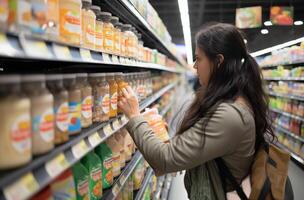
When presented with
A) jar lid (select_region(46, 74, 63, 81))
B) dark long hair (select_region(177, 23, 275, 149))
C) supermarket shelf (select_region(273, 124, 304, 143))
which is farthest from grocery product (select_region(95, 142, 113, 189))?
supermarket shelf (select_region(273, 124, 304, 143))

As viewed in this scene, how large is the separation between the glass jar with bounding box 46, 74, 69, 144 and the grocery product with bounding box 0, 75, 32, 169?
224 mm

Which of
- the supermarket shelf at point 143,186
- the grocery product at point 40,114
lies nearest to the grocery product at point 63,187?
the grocery product at point 40,114

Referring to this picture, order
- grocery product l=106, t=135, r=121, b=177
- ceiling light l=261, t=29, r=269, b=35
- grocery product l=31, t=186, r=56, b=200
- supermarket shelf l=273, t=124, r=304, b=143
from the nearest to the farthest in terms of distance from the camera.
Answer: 1. grocery product l=31, t=186, r=56, b=200
2. grocery product l=106, t=135, r=121, b=177
3. supermarket shelf l=273, t=124, r=304, b=143
4. ceiling light l=261, t=29, r=269, b=35

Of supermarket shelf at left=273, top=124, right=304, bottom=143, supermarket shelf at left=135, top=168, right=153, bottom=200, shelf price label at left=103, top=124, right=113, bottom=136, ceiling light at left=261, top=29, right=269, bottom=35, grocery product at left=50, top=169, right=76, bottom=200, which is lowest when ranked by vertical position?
supermarket shelf at left=273, top=124, right=304, bottom=143

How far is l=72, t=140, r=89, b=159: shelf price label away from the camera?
1.23 metres

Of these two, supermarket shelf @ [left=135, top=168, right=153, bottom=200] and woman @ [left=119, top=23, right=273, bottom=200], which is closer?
woman @ [left=119, top=23, right=273, bottom=200]

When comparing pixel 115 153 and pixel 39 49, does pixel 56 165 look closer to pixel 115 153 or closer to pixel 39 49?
pixel 39 49

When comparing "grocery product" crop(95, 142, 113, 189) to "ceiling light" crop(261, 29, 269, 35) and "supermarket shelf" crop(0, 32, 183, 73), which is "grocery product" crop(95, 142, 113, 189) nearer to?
"supermarket shelf" crop(0, 32, 183, 73)

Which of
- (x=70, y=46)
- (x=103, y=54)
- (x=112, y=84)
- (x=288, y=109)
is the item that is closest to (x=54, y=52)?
(x=70, y=46)

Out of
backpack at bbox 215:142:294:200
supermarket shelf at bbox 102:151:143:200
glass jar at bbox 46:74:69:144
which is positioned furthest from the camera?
supermarket shelf at bbox 102:151:143:200

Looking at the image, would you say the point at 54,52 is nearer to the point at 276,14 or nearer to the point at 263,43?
the point at 276,14

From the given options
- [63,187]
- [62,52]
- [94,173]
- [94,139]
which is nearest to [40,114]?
[62,52]

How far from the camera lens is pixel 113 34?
1.87 m

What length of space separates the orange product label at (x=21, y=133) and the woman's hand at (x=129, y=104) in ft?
2.82
